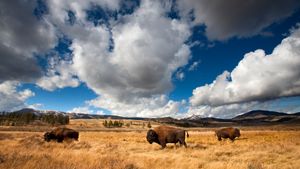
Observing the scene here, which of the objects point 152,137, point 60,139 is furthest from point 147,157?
point 60,139

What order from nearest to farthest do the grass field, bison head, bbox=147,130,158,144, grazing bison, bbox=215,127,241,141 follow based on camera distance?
the grass field → bison head, bbox=147,130,158,144 → grazing bison, bbox=215,127,241,141

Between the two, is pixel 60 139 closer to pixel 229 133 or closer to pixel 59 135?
pixel 59 135

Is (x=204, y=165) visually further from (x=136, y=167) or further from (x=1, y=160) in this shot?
(x=1, y=160)

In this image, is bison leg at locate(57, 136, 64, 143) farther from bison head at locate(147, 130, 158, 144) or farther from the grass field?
bison head at locate(147, 130, 158, 144)

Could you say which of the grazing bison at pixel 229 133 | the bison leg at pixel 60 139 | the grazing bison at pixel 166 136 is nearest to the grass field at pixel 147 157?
the grazing bison at pixel 166 136

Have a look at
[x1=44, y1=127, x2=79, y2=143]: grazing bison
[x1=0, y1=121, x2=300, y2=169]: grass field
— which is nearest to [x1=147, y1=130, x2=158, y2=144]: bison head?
[x1=0, y1=121, x2=300, y2=169]: grass field

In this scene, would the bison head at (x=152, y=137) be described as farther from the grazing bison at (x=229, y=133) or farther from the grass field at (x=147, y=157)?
the grazing bison at (x=229, y=133)

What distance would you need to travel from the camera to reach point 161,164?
13641 millimetres

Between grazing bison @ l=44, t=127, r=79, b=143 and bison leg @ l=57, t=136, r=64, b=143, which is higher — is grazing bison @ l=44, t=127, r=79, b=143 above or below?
above

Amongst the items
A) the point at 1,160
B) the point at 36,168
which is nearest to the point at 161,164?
the point at 36,168

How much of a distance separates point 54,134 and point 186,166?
872 inches

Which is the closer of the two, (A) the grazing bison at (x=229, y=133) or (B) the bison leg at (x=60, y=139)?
(B) the bison leg at (x=60, y=139)

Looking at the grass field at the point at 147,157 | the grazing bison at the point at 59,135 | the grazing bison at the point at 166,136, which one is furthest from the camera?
the grazing bison at the point at 59,135

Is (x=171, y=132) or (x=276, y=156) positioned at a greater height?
(x=171, y=132)
